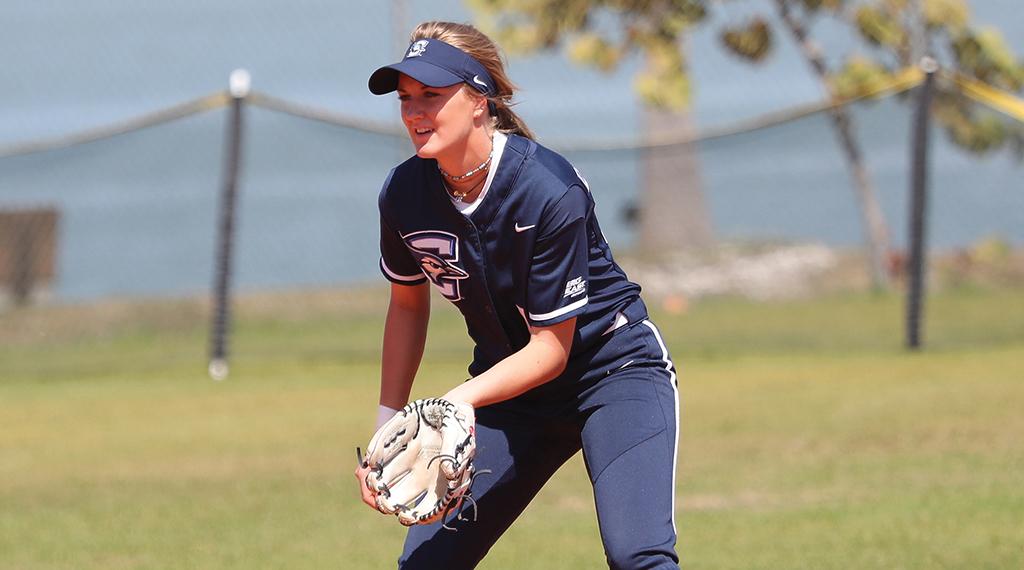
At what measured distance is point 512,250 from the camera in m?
4.34

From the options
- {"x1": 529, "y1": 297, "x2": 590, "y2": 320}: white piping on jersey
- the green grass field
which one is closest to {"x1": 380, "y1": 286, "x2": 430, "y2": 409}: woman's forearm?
{"x1": 529, "y1": 297, "x2": 590, "y2": 320}: white piping on jersey

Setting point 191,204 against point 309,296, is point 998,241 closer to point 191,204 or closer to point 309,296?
point 309,296

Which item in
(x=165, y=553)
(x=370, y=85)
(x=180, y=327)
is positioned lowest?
(x=180, y=327)

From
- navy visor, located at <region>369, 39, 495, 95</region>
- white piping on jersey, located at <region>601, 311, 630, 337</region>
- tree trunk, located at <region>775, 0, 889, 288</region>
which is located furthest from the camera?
tree trunk, located at <region>775, 0, 889, 288</region>

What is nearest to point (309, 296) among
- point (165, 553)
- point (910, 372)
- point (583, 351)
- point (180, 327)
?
point (180, 327)

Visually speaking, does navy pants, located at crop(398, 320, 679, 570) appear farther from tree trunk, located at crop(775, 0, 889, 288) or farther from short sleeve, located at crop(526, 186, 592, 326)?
tree trunk, located at crop(775, 0, 889, 288)

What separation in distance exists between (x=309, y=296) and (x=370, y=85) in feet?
35.2

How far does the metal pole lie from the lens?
1308 centimetres

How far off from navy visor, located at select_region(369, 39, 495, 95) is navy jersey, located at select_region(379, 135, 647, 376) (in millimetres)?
250

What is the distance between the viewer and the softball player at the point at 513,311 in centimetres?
419

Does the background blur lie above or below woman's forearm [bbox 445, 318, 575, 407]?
below

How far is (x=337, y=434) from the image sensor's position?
1020 centimetres

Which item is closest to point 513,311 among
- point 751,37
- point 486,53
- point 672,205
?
point 486,53

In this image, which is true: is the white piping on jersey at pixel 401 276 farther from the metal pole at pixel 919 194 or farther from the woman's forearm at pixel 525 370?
the metal pole at pixel 919 194
